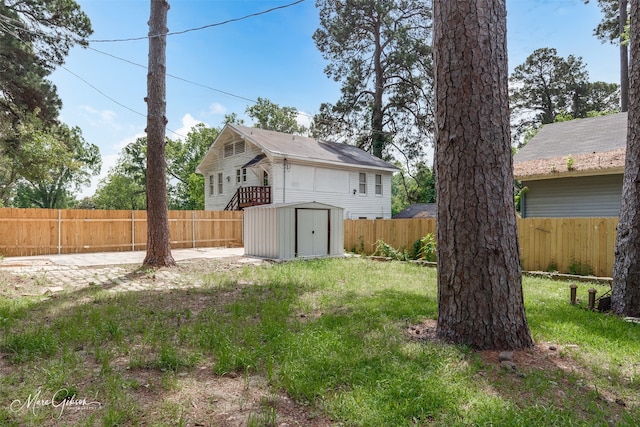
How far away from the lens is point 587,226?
7.88 meters

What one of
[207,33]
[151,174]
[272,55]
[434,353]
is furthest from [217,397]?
[272,55]

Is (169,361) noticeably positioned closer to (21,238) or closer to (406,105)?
(21,238)

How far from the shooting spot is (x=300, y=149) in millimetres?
18062

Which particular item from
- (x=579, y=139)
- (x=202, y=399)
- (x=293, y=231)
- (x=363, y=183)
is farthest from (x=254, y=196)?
(x=202, y=399)

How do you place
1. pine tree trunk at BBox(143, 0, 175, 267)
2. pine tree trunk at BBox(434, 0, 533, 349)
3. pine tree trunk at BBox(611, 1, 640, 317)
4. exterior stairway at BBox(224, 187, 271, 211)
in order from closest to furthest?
pine tree trunk at BBox(434, 0, 533, 349)
pine tree trunk at BBox(611, 1, 640, 317)
pine tree trunk at BBox(143, 0, 175, 267)
exterior stairway at BBox(224, 187, 271, 211)

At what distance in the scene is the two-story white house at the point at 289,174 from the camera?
1680 cm

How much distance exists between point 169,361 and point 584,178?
480 inches

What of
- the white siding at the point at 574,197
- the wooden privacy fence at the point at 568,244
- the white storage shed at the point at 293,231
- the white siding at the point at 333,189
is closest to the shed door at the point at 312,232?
the white storage shed at the point at 293,231

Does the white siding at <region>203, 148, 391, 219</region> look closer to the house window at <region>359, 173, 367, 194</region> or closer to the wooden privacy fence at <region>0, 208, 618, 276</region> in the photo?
the house window at <region>359, 173, 367, 194</region>

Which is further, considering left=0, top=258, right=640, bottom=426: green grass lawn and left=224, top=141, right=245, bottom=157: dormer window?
left=224, top=141, right=245, bottom=157: dormer window

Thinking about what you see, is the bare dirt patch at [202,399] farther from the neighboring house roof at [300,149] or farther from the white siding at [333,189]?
the white siding at [333,189]

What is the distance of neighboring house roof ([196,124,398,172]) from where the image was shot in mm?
16609

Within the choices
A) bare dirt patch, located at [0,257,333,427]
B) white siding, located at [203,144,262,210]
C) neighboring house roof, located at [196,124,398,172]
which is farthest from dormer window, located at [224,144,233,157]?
bare dirt patch, located at [0,257,333,427]

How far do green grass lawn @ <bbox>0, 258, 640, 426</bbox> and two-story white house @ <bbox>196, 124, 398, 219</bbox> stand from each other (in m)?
12.3
